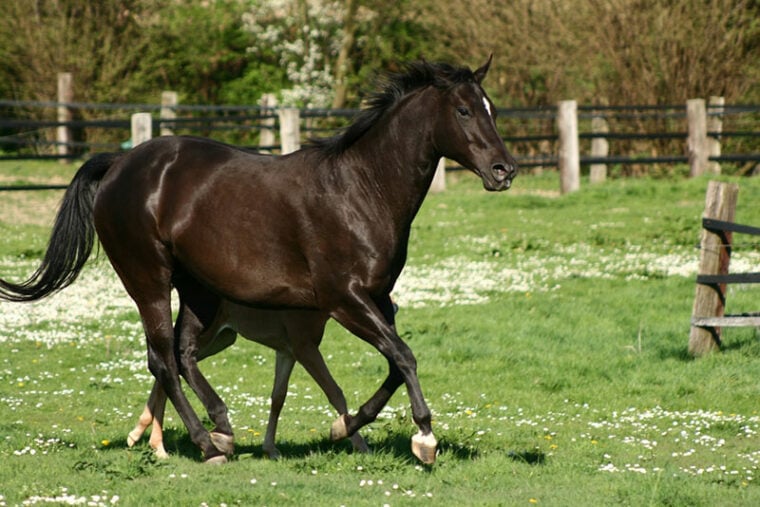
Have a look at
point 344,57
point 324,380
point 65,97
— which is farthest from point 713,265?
point 344,57

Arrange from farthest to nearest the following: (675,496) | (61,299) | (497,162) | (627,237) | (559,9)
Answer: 1. (559,9)
2. (627,237)
3. (61,299)
4. (497,162)
5. (675,496)

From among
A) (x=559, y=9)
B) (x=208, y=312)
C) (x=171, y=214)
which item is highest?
(x=559, y=9)

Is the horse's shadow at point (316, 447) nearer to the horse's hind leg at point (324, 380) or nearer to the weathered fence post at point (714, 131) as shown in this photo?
the horse's hind leg at point (324, 380)

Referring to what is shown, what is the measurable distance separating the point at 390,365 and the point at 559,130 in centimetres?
1773

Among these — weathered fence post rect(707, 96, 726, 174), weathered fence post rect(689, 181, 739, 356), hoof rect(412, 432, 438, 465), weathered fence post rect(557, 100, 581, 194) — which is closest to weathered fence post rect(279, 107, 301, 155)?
weathered fence post rect(557, 100, 581, 194)

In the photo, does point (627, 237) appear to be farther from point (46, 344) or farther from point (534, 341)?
point (46, 344)

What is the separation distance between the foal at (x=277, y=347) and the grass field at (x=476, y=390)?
Result: 0.27 meters

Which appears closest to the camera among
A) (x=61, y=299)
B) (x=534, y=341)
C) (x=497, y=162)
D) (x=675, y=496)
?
(x=675, y=496)

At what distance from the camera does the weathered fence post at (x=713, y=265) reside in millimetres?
12203

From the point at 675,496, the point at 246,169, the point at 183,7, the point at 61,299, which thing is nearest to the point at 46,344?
the point at 61,299

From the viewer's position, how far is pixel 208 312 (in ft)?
28.6

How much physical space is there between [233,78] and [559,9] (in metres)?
12.0

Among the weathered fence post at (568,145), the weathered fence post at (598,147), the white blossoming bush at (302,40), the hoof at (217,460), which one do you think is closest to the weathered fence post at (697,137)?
the weathered fence post at (598,147)

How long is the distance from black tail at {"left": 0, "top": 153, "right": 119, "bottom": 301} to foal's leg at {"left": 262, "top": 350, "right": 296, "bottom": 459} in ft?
5.50
